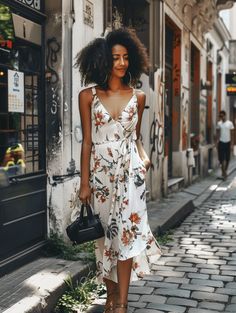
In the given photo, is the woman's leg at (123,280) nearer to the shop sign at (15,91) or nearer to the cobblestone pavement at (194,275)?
the cobblestone pavement at (194,275)

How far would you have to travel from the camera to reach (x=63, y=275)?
4.39m

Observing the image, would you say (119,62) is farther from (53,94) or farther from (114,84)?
(53,94)

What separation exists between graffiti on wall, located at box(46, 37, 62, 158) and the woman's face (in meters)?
1.74

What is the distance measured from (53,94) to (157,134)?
454 centimetres

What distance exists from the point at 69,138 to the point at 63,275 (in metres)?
1.66

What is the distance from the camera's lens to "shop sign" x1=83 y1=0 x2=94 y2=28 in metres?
5.99

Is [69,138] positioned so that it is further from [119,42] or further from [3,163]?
[119,42]

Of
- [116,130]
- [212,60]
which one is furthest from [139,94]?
[212,60]

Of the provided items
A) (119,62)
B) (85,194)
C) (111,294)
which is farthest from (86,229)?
(119,62)

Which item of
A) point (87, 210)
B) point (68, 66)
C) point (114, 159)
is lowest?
point (87, 210)

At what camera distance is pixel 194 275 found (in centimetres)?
505

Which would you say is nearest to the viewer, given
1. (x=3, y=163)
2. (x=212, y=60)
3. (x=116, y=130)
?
(x=116, y=130)

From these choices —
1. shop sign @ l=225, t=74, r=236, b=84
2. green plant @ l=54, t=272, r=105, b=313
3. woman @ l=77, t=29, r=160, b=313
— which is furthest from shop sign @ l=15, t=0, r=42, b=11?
shop sign @ l=225, t=74, r=236, b=84

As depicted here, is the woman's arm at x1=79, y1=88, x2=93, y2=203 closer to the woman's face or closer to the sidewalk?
the woman's face
